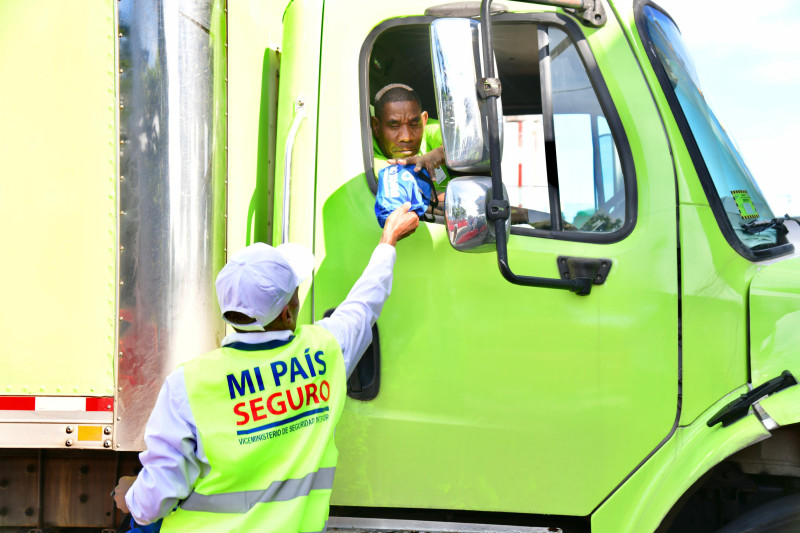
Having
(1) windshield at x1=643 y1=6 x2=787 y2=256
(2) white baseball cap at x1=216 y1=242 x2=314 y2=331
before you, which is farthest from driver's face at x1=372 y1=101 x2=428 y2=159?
(1) windshield at x1=643 y1=6 x2=787 y2=256

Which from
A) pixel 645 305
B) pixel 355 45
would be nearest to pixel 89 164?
pixel 355 45

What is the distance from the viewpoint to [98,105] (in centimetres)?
233

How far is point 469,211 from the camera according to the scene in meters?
2.16

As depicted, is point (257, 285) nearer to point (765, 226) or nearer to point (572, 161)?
point (572, 161)

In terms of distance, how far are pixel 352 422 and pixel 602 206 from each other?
1085 mm

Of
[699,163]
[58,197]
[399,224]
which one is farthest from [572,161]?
[58,197]

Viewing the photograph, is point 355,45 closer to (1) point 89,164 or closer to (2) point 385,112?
(2) point 385,112

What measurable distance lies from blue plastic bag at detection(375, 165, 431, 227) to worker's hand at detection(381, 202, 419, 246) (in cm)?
3

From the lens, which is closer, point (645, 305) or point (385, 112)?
point (645, 305)

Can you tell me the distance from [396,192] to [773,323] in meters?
1.23

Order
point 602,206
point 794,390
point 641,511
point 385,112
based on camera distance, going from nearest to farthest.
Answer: point 794,390 < point 641,511 < point 602,206 < point 385,112

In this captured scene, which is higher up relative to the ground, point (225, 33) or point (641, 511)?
point (225, 33)

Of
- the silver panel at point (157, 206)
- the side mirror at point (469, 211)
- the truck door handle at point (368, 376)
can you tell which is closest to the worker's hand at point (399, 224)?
the side mirror at point (469, 211)

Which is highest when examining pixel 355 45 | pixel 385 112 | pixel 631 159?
pixel 355 45
